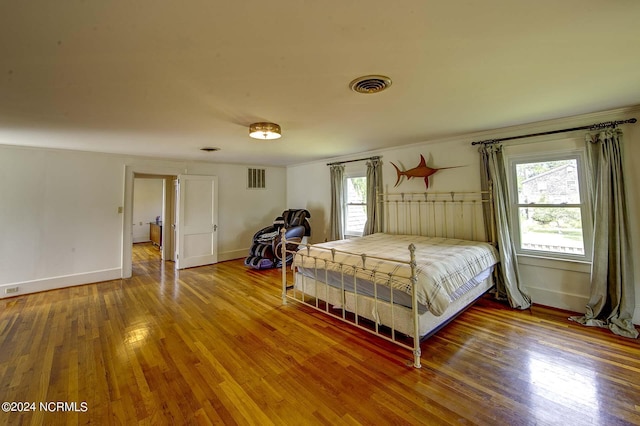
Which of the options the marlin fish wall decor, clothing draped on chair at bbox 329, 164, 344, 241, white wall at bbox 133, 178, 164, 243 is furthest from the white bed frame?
white wall at bbox 133, 178, 164, 243

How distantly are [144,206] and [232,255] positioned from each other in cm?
509

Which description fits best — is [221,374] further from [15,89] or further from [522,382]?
[15,89]

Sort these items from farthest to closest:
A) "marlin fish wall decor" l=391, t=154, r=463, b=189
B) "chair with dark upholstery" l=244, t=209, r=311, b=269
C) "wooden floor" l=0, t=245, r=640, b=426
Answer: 1. "chair with dark upholstery" l=244, t=209, r=311, b=269
2. "marlin fish wall decor" l=391, t=154, r=463, b=189
3. "wooden floor" l=0, t=245, r=640, b=426

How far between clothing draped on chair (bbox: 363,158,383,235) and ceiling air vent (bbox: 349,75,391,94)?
2755 millimetres

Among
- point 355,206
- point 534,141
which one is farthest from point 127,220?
point 534,141

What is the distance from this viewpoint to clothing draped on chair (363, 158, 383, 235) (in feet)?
15.9

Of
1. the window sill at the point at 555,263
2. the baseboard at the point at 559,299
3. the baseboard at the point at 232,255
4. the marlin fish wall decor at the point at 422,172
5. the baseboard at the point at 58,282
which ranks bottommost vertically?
the baseboard at the point at 559,299

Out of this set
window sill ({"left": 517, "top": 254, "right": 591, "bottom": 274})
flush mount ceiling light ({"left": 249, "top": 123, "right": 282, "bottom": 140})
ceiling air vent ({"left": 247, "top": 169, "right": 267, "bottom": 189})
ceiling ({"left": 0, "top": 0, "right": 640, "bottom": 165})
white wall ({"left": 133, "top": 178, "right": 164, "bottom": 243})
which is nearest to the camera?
ceiling ({"left": 0, "top": 0, "right": 640, "bottom": 165})

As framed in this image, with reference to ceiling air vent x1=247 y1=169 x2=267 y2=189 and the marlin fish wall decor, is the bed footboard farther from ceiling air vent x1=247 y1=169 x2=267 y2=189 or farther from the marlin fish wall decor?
ceiling air vent x1=247 y1=169 x2=267 y2=189

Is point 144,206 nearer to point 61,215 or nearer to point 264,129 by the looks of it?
point 61,215

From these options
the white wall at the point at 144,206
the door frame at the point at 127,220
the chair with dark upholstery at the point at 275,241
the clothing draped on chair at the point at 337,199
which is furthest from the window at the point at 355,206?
the white wall at the point at 144,206

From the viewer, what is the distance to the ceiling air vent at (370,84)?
1.94 m

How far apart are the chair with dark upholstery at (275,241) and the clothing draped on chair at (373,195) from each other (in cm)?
150

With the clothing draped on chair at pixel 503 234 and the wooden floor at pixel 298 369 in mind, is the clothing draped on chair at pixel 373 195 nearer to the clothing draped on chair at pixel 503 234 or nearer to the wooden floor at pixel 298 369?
the clothing draped on chair at pixel 503 234
